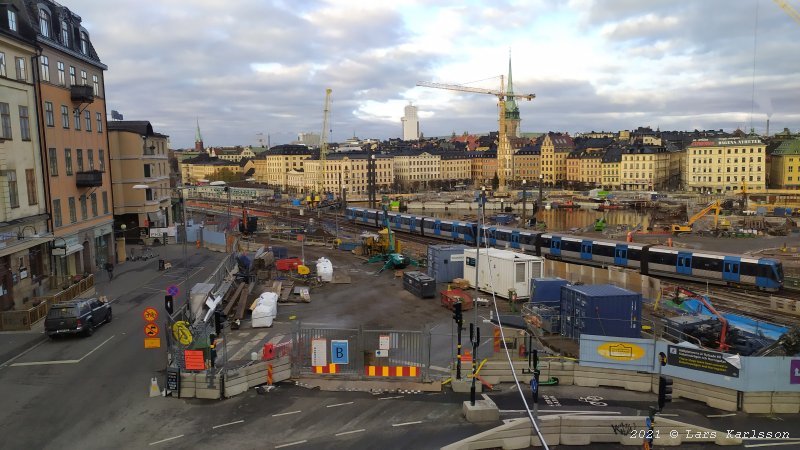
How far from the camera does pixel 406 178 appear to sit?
19062 cm

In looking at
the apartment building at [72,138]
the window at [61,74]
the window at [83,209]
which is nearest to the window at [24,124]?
the apartment building at [72,138]

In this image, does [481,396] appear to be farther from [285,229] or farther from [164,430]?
[285,229]

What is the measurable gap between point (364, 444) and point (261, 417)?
3.53 m

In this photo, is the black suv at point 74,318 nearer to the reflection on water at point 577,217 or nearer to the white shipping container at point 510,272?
the white shipping container at point 510,272

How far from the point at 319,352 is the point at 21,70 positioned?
23976 millimetres

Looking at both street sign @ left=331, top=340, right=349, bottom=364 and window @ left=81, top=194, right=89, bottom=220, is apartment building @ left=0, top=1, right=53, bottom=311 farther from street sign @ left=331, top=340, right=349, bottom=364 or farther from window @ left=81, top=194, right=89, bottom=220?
street sign @ left=331, top=340, right=349, bottom=364

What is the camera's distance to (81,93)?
36.5 metres

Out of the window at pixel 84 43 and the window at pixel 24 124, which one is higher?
the window at pixel 84 43

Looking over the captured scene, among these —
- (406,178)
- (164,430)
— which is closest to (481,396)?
(164,430)

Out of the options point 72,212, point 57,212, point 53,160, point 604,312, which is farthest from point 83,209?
point 604,312

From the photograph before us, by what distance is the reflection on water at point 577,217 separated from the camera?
335 feet

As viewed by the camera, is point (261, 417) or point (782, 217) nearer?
point (261, 417)

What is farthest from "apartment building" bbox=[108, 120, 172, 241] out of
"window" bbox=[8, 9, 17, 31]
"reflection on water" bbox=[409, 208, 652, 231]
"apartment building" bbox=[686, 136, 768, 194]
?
"apartment building" bbox=[686, 136, 768, 194]

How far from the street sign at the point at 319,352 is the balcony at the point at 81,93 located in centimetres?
2689
